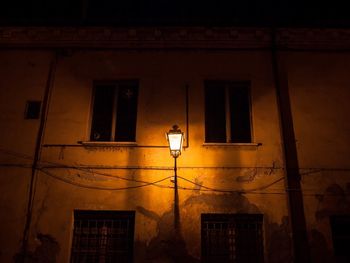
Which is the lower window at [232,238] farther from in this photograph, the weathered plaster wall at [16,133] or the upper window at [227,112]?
A: the weathered plaster wall at [16,133]

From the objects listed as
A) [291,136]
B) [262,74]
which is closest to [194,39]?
[262,74]

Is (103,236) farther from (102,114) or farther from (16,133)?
(16,133)

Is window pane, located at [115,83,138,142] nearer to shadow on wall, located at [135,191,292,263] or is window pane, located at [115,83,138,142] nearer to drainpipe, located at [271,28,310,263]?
shadow on wall, located at [135,191,292,263]

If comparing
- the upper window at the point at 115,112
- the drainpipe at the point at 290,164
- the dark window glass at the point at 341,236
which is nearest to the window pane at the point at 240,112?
the drainpipe at the point at 290,164

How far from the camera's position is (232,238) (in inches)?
287

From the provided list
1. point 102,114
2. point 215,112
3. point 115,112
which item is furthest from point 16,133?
point 215,112

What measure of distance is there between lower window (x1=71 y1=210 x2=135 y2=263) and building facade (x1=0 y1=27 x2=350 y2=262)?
2cm

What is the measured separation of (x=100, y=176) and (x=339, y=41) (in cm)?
731

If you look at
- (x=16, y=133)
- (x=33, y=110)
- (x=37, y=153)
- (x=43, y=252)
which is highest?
(x=33, y=110)

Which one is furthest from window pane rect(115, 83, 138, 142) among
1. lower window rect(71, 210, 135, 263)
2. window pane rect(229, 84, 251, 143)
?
window pane rect(229, 84, 251, 143)

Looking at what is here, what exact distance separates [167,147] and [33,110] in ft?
11.9

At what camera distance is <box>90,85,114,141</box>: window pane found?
8227 millimetres

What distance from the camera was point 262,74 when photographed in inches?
337

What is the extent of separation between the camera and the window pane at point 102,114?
27.0ft
